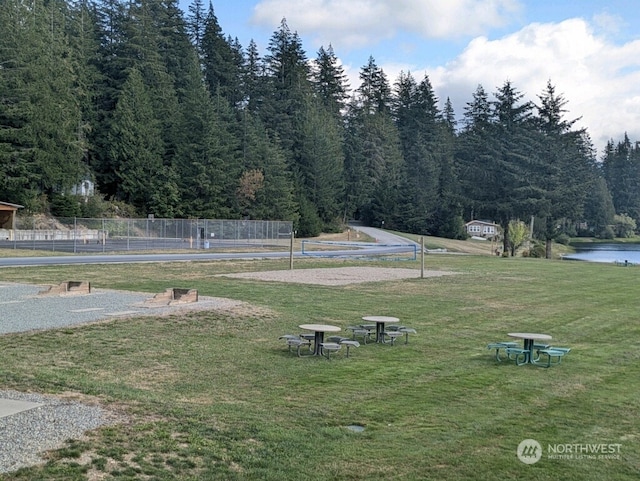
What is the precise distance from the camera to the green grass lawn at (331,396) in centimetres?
576

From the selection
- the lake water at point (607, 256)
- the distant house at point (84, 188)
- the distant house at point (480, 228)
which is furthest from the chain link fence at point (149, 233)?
the distant house at point (480, 228)

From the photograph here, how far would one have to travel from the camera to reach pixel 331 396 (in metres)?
8.34

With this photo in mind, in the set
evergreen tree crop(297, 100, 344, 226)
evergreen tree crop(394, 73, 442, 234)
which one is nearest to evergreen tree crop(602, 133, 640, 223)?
evergreen tree crop(394, 73, 442, 234)

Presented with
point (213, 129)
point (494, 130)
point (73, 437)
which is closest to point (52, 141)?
point (213, 129)

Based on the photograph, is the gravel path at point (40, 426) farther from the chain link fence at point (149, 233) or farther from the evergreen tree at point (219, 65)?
the evergreen tree at point (219, 65)

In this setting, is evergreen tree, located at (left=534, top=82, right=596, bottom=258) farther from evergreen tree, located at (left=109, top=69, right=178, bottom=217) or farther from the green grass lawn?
the green grass lawn

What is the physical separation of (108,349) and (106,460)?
5.54m

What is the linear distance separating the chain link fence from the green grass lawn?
3495cm

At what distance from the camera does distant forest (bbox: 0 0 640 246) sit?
62.1 m

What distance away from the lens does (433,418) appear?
24.2 ft

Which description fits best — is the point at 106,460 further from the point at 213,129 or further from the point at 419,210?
the point at 419,210

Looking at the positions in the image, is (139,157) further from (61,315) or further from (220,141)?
(61,315)

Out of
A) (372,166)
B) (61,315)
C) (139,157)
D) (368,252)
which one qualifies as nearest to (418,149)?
(372,166)

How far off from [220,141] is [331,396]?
7112 cm
